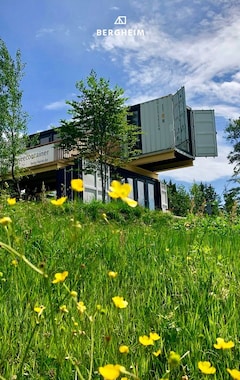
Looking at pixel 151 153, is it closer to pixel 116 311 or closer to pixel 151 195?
pixel 151 195

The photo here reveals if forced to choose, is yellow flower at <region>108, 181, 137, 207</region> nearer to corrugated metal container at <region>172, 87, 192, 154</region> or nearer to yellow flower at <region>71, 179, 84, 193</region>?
yellow flower at <region>71, 179, 84, 193</region>

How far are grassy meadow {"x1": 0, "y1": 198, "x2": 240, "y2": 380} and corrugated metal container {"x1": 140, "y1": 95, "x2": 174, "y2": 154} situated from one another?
15.2 metres

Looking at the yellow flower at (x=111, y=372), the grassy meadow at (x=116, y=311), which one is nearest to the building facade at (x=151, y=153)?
the grassy meadow at (x=116, y=311)

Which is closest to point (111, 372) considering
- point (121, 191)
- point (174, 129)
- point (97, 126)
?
point (121, 191)

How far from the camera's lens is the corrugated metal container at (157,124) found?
1752 centimetres

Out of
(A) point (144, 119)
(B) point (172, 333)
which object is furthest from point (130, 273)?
(A) point (144, 119)

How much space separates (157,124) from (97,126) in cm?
512

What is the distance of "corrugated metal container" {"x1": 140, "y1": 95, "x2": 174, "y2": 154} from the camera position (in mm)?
17516

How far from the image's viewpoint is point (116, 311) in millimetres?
1562

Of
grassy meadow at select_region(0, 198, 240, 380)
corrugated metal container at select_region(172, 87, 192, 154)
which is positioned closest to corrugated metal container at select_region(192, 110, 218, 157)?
corrugated metal container at select_region(172, 87, 192, 154)

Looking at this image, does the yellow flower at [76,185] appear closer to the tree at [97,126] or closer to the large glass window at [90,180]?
the tree at [97,126]

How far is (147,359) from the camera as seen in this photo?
1.27 m

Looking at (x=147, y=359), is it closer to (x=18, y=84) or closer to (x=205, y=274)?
(x=205, y=274)

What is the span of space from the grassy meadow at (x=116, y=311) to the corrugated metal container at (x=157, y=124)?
15170mm
